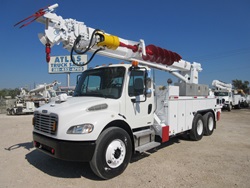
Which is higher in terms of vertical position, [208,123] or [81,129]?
[81,129]

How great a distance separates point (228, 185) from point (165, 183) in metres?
1.25

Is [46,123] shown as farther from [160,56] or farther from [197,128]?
[197,128]

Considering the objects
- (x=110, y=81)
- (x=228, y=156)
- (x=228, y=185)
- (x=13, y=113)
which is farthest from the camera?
(x=13, y=113)

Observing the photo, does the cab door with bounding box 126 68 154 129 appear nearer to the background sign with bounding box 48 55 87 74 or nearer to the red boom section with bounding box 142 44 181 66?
the red boom section with bounding box 142 44 181 66

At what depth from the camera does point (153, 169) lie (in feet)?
16.3

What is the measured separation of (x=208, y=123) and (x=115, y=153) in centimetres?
557

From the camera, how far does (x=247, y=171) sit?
192 inches

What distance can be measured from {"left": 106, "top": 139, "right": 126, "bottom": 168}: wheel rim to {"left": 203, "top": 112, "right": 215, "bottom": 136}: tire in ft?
16.4

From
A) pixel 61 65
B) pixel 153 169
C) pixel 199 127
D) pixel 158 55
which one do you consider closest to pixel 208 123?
pixel 199 127

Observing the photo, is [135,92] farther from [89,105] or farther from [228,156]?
[228,156]

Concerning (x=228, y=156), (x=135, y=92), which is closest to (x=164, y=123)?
(x=135, y=92)

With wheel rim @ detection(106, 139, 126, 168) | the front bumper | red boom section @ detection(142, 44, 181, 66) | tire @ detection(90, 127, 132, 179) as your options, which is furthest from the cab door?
the front bumper

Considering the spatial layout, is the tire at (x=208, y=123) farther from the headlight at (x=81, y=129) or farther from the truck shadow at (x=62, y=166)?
the headlight at (x=81, y=129)

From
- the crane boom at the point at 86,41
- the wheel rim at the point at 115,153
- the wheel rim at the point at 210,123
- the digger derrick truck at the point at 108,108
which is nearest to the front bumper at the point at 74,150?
the digger derrick truck at the point at 108,108
